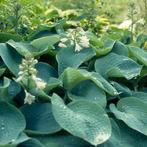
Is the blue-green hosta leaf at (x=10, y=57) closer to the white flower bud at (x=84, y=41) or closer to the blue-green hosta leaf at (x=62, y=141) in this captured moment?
the white flower bud at (x=84, y=41)

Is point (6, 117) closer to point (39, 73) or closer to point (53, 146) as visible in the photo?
point (53, 146)

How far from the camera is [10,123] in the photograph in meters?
2.15

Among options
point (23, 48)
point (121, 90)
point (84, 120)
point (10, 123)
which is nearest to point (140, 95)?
point (121, 90)

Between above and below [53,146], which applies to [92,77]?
above

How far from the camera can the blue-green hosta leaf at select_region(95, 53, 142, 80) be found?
2.63m

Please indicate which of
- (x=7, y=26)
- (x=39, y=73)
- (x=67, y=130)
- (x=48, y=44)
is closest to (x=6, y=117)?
(x=67, y=130)

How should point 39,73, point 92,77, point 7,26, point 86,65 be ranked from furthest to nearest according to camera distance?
point 7,26 < point 86,65 < point 39,73 < point 92,77

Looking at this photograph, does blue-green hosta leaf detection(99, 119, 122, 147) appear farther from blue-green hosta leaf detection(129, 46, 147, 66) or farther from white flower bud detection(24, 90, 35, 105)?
blue-green hosta leaf detection(129, 46, 147, 66)

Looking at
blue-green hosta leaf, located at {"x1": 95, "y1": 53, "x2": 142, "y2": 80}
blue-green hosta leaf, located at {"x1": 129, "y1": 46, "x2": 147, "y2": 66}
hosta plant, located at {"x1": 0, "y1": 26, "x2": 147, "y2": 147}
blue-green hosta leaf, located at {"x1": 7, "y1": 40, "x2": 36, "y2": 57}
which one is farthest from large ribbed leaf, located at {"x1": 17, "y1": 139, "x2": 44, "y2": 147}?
blue-green hosta leaf, located at {"x1": 129, "y1": 46, "x2": 147, "y2": 66}

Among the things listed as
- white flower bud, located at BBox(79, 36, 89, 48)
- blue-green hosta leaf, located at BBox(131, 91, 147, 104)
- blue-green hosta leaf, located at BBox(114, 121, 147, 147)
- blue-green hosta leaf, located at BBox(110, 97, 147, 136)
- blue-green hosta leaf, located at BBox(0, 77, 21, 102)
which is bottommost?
blue-green hosta leaf, located at BBox(114, 121, 147, 147)

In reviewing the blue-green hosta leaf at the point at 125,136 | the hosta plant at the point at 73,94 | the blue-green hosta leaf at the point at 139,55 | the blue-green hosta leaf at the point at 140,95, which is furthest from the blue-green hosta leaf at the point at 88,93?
the blue-green hosta leaf at the point at 139,55

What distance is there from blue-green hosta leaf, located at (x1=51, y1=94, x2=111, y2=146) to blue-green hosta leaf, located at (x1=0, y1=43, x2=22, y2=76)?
452mm

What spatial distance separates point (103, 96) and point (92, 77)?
0.12 m

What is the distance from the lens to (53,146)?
7.02 feet
